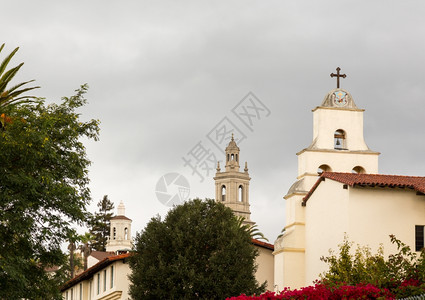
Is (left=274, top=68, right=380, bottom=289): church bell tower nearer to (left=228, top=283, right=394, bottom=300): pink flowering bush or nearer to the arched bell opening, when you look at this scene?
the arched bell opening

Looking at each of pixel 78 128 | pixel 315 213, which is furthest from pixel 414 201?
pixel 78 128

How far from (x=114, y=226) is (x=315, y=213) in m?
97.1

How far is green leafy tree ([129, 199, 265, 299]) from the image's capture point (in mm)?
46938

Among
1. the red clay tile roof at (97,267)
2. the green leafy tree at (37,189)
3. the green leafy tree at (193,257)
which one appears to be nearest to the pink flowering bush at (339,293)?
the green leafy tree at (37,189)

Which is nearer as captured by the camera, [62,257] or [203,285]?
[62,257]

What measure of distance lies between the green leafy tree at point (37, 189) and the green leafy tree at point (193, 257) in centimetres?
837

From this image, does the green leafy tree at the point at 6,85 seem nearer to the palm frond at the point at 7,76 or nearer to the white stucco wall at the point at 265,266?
the palm frond at the point at 7,76

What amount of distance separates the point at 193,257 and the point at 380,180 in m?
10.2

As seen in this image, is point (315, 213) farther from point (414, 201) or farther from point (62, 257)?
point (62, 257)

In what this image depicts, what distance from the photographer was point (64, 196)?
37.6 metres

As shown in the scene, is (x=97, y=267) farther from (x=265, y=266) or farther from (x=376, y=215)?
(x=376, y=215)

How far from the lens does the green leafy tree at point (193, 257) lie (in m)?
46.9

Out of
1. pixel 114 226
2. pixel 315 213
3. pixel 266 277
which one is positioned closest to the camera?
pixel 315 213

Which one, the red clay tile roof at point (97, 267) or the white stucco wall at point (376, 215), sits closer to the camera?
the white stucco wall at point (376, 215)
